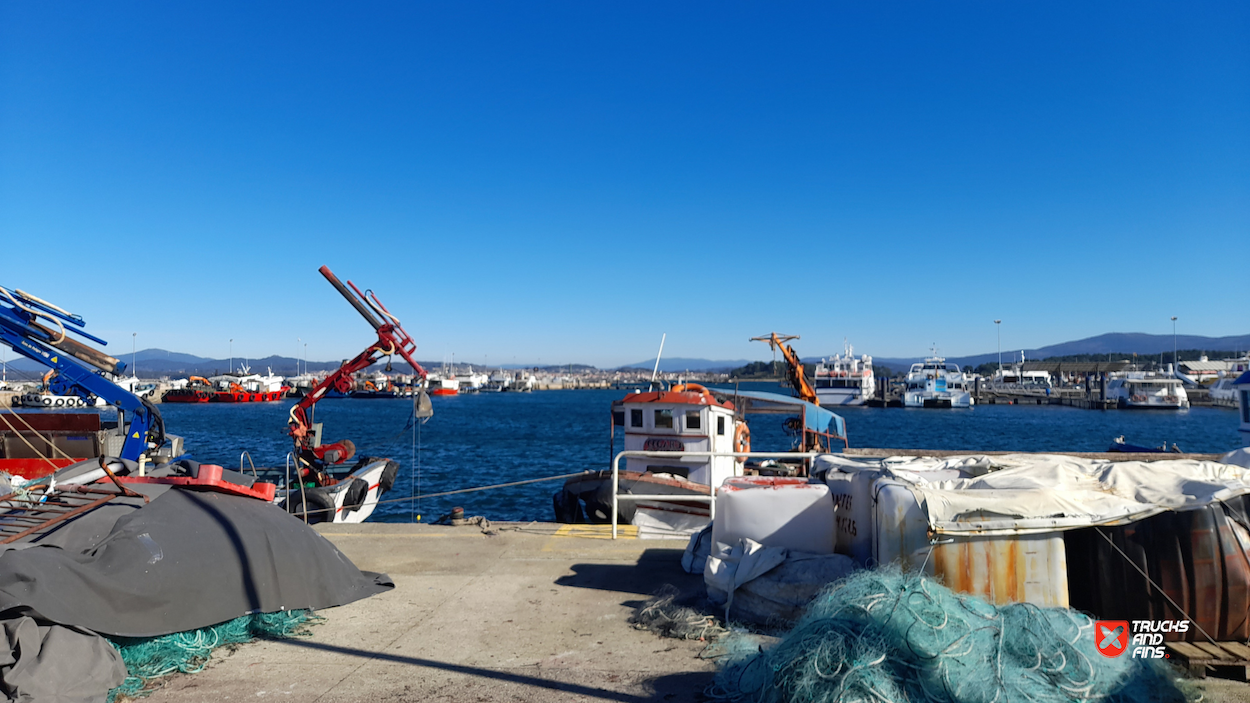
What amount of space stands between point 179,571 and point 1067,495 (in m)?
6.43

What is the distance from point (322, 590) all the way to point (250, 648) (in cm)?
83

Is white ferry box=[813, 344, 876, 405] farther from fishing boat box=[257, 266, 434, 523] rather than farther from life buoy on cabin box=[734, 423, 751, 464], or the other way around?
fishing boat box=[257, 266, 434, 523]

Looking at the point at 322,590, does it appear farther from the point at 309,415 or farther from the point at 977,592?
the point at 309,415

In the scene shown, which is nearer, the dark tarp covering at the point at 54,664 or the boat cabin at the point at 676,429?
the dark tarp covering at the point at 54,664

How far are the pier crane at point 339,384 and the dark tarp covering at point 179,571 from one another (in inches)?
437

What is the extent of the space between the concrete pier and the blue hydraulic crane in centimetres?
1179

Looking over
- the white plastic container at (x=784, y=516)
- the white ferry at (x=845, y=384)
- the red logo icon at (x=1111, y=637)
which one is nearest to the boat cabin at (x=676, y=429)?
the white plastic container at (x=784, y=516)

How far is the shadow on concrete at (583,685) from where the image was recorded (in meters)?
4.55

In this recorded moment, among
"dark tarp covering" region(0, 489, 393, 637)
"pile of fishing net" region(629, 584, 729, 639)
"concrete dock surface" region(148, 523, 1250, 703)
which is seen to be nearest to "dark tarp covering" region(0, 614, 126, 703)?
"dark tarp covering" region(0, 489, 393, 637)

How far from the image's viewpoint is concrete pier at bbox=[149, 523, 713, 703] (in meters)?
4.70

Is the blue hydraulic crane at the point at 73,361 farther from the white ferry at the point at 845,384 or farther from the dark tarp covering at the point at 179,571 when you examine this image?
the white ferry at the point at 845,384

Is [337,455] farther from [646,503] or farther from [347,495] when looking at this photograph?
[646,503]

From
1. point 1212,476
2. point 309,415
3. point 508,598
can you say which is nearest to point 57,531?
point 508,598

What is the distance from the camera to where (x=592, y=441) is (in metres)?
53.4
